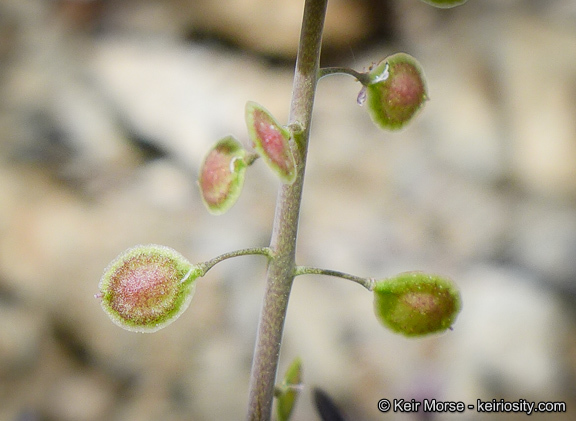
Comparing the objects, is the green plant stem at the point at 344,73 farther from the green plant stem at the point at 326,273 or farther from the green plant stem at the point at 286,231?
the green plant stem at the point at 326,273

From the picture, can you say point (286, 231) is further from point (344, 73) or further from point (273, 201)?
point (273, 201)

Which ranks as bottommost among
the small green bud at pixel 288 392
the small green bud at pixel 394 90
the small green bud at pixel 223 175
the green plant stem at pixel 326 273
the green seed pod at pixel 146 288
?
the small green bud at pixel 288 392

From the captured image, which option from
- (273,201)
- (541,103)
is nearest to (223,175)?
(273,201)

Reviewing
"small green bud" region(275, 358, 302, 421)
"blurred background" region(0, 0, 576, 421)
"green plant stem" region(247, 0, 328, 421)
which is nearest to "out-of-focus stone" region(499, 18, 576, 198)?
"blurred background" region(0, 0, 576, 421)

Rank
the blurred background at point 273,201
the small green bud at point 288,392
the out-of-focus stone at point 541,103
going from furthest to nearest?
1. the out-of-focus stone at point 541,103
2. the blurred background at point 273,201
3. the small green bud at point 288,392

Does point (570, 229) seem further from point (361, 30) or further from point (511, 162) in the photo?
point (361, 30)

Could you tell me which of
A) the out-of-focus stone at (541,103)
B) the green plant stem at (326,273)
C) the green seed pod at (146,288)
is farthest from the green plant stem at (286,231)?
the out-of-focus stone at (541,103)
